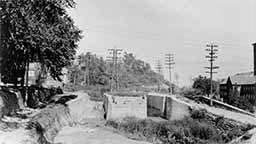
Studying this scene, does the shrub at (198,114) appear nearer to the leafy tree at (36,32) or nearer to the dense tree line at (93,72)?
the leafy tree at (36,32)

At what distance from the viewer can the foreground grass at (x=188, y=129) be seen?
24266 millimetres

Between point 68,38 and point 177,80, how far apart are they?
8784cm

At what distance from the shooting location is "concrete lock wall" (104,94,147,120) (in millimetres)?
32031

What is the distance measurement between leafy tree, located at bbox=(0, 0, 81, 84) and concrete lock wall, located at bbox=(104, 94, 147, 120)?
13.5 meters

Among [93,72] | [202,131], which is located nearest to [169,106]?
[202,131]

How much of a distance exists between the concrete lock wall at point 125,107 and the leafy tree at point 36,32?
13.5 meters

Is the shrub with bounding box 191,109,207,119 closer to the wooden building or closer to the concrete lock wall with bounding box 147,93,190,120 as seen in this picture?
the concrete lock wall with bounding box 147,93,190,120

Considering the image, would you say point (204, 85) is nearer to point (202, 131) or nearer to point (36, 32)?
point (202, 131)

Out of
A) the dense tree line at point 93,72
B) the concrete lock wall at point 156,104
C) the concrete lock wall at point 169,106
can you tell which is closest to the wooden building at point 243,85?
the concrete lock wall at point 156,104

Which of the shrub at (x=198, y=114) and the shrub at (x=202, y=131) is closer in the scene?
the shrub at (x=202, y=131)

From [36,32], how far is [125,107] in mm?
18174

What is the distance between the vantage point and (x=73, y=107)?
24922 millimetres

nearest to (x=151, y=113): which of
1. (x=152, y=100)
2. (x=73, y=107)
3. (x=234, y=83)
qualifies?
(x=152, y=100)

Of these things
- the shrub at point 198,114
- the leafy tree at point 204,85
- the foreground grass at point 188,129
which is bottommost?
the foreground grass at point 188,129
